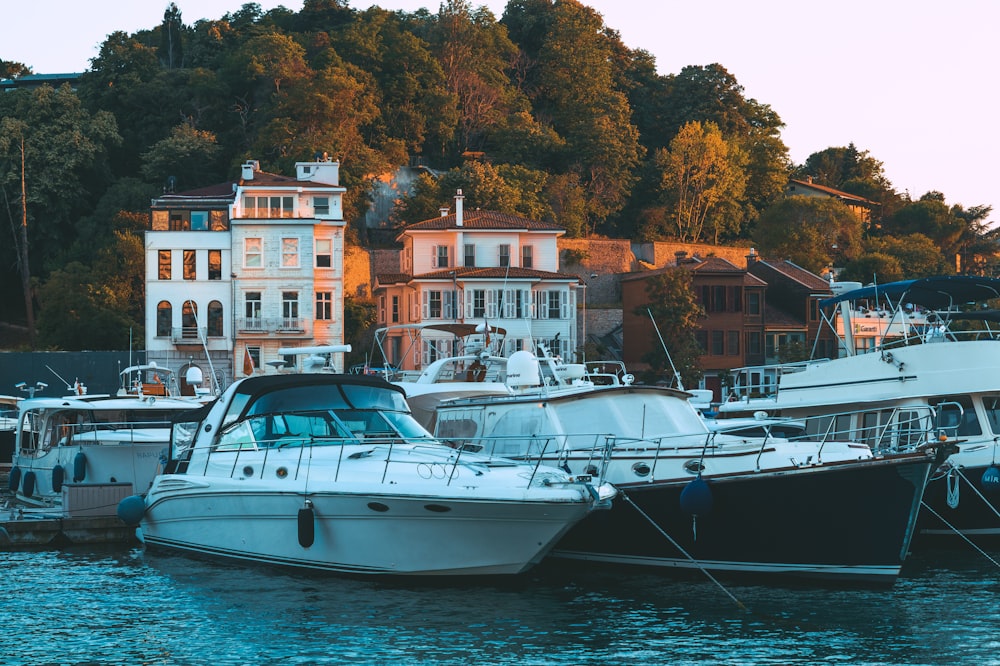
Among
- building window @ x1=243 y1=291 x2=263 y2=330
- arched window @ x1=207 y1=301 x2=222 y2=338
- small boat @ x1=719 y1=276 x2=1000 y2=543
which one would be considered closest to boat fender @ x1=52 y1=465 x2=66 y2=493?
small boat @ x1=719 y1=276 x2=1000 y2=543

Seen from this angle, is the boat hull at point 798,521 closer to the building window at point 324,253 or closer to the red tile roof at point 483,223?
the building window at point 324,253

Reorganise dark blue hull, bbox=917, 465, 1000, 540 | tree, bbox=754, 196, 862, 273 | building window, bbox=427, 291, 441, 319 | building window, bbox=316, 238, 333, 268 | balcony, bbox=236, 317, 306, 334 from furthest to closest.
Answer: tree, bbox=754, 196, 862, 273 < building window, bbox=427, 291, 441, 319 < building window, bbox=316, 238, 333, 268 < balcony, bbox=236, 317, 306, 334 < dark blue hull, bbox=917, 465, 1000, 540

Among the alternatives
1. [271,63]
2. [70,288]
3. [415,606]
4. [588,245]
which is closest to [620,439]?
[415,606]

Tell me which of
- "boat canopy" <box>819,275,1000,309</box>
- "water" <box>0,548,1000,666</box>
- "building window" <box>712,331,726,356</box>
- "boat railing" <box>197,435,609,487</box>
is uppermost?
"building window" <box>712,331,726,356</box>

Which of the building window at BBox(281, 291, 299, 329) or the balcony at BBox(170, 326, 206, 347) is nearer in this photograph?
the balcony at BBox(170, 326, 206, 347)

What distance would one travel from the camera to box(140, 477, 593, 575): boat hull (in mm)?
17031

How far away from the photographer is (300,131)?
67.7 metres

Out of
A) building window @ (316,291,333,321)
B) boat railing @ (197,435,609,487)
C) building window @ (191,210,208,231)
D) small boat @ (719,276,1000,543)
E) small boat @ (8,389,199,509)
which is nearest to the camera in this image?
boat railing @ (197,435,609,487)

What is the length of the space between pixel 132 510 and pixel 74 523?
1712mm

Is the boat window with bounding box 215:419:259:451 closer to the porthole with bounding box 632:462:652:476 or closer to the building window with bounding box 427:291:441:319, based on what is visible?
the porthole with bounding box 632:462:652:476

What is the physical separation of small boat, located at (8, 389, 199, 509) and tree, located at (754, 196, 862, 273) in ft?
177

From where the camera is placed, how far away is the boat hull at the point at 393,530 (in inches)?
671

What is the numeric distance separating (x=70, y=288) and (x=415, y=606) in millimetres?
48115

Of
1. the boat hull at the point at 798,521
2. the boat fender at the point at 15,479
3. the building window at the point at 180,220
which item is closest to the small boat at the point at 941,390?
the boat hull at the point at 798,521
